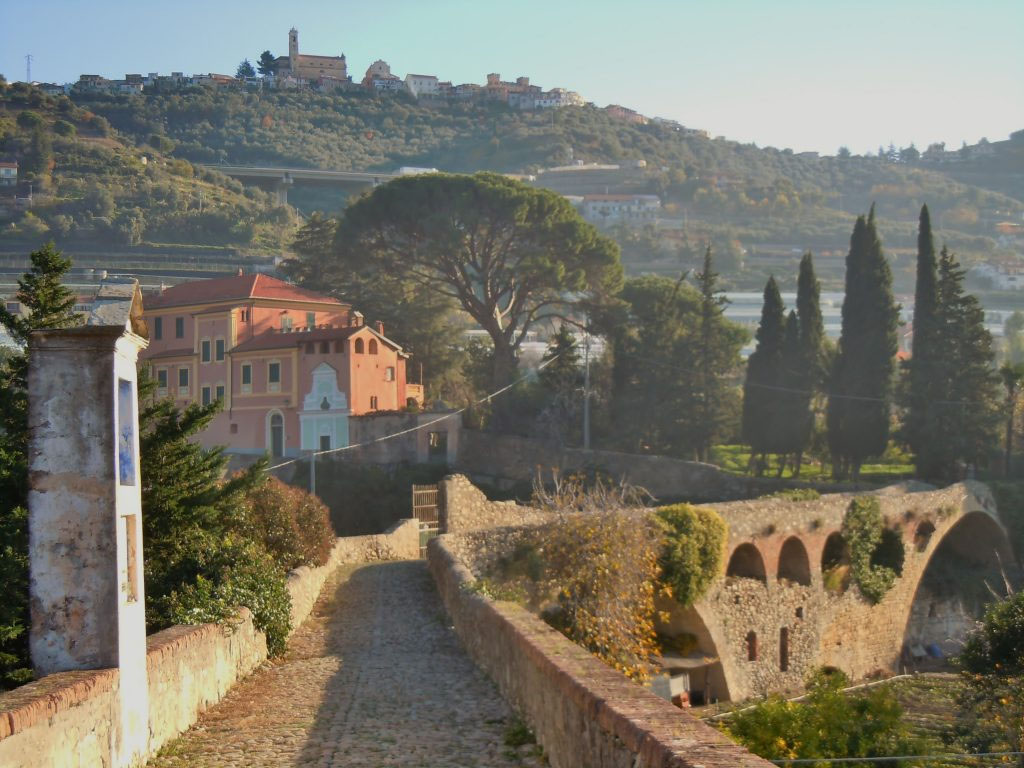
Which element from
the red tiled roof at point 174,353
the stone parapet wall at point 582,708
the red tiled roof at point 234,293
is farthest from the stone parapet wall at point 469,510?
the red tiled roof at point 174,353

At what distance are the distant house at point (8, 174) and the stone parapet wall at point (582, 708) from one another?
84.4 m

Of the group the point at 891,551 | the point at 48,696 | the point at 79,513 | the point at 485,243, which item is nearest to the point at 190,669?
the point at 79,513

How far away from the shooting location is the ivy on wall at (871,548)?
1403 inches

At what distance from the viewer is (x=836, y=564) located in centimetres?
3572

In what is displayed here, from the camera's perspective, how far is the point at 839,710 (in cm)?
1845

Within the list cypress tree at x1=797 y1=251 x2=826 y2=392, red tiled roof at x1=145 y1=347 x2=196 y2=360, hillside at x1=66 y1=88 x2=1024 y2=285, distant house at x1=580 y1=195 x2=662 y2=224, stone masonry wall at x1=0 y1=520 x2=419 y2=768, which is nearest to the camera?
stone masonry wall at x1=0 y1=520 x2=419 y2=768

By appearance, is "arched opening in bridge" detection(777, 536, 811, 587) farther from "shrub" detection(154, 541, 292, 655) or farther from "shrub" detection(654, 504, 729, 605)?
"shrub" detection(154, 541, 292, 655)

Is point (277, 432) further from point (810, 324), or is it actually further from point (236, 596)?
point (236, 596)

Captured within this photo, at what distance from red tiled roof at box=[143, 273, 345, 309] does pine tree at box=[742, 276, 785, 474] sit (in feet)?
54.5

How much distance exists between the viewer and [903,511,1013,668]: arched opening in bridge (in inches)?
1511

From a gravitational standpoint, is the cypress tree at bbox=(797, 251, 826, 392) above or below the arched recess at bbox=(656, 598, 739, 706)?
above

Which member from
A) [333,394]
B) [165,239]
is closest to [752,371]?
[333,394]

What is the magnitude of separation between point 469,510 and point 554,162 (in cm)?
15251

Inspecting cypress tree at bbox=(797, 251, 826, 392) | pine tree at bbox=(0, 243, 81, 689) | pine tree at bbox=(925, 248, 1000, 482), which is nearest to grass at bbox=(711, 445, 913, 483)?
pine tree at bbox=(925, 248, 1000, 482)
